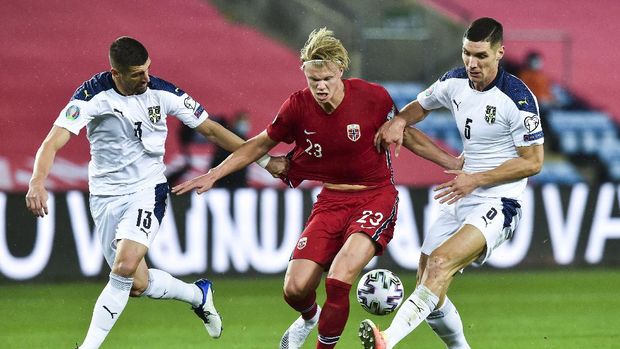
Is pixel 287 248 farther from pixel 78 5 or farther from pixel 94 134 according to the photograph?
pixel 78 5

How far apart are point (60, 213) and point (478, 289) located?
4140 millimetres

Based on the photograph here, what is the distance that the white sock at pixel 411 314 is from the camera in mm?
6504

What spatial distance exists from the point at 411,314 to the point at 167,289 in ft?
6.51

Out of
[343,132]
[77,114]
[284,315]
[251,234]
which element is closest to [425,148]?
[343,132]

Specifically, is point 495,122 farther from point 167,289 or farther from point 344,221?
point 167,289

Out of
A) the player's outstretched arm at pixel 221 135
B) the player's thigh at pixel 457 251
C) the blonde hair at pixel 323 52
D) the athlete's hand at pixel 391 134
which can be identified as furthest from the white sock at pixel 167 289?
the player's thigh at pixel 457 251

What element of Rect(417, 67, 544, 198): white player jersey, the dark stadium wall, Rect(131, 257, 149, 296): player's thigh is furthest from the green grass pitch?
Rect(417, 67, 544, 198): white player jersey

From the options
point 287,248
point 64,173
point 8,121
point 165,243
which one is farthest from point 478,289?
point 8,121

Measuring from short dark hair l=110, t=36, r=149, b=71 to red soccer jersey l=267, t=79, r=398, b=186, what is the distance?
893mm

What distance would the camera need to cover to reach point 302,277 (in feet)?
23.0

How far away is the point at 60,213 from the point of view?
12.0 metres

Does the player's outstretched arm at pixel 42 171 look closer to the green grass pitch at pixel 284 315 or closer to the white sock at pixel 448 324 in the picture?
the green grass pitch at pixel 284 315

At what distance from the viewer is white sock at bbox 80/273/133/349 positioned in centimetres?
713

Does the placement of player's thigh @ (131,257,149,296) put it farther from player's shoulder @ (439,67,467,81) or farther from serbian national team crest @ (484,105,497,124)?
serbian national team crest @ (484,105,497,124)
